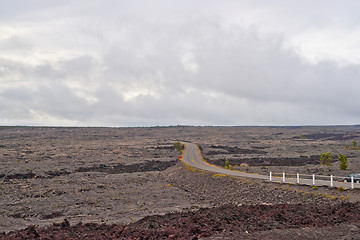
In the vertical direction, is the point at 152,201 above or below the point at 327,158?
below

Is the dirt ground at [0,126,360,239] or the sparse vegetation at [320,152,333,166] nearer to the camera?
the dirt ground at [0,126,360,239]

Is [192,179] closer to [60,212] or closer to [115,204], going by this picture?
[115,204]

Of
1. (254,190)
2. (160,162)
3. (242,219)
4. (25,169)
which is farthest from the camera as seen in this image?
(160,162)

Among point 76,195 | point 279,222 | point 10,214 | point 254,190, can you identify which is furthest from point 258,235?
point 76,195

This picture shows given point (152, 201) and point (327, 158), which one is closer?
point (152, 201)

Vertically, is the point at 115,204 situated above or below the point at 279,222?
below

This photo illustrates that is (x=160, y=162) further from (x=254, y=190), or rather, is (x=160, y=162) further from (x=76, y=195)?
(x=254, y=190)

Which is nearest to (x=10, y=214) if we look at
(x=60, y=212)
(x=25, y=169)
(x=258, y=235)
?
(x=60, y=212)

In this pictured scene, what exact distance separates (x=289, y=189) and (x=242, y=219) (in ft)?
40.0

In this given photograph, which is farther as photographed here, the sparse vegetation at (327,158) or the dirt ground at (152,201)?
the sparse vegetation at (327,158)

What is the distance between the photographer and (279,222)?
56.3ft

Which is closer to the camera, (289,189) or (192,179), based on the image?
(289,189)

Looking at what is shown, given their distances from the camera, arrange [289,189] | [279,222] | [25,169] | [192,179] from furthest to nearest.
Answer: [25,169], [192,179], [289,189], [279,222]

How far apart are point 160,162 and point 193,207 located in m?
45.4
